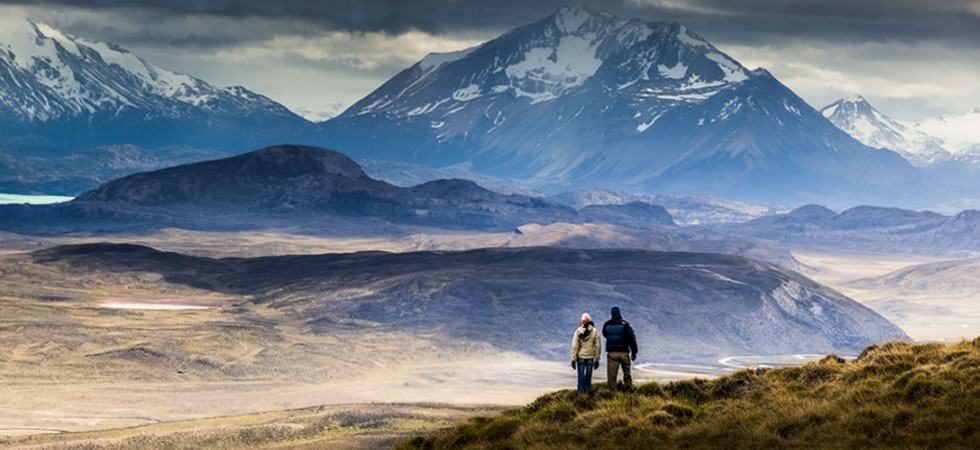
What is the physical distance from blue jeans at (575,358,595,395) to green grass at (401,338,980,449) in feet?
1.40

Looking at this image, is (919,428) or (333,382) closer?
(919,428)

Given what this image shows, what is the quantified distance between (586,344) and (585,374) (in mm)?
1593

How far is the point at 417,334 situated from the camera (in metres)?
197

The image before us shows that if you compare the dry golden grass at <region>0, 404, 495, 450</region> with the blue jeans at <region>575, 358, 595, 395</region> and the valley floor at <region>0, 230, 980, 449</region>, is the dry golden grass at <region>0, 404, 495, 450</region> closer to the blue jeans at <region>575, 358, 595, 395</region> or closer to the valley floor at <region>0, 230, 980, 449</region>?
the valley floor at <region>0, 230, 980, 449</region>

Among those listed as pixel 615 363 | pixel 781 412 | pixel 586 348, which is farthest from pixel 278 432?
pixel 781 412

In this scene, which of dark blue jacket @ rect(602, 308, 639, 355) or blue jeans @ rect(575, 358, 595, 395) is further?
blue jeans @ rect(575, 358, 595, 395)

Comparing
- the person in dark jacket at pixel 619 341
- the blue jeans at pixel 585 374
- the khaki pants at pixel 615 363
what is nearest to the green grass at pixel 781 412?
the blue jeans at pixel 585 374

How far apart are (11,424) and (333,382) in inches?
2031

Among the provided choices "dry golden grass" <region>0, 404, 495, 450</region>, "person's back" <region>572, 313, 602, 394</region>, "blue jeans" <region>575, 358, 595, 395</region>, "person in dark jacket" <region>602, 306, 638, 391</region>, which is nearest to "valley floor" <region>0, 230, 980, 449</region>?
"dry golden grass" <region>0, 404, 495, 450</region>

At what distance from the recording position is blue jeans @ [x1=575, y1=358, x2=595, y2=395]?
2040 inches

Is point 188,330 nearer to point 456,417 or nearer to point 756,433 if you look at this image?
point 456,417

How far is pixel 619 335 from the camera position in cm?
4962

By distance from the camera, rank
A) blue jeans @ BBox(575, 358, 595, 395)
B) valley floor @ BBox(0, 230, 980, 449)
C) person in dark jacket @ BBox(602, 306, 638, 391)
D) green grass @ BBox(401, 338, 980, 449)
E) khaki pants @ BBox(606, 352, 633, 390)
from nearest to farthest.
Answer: green grass @ BBox(401, 338, 980, 449)
person in dark jacket @ BBox(602, 306, 638, 391)
khaki pants @ BBox(606, 352, 633, 390)
blue jeans @ BBox(575, 358, 595, 395)
valley floor @ BBox(0, 230, 980, 449)

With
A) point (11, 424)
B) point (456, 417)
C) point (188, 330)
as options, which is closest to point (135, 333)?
point (188, 330)
